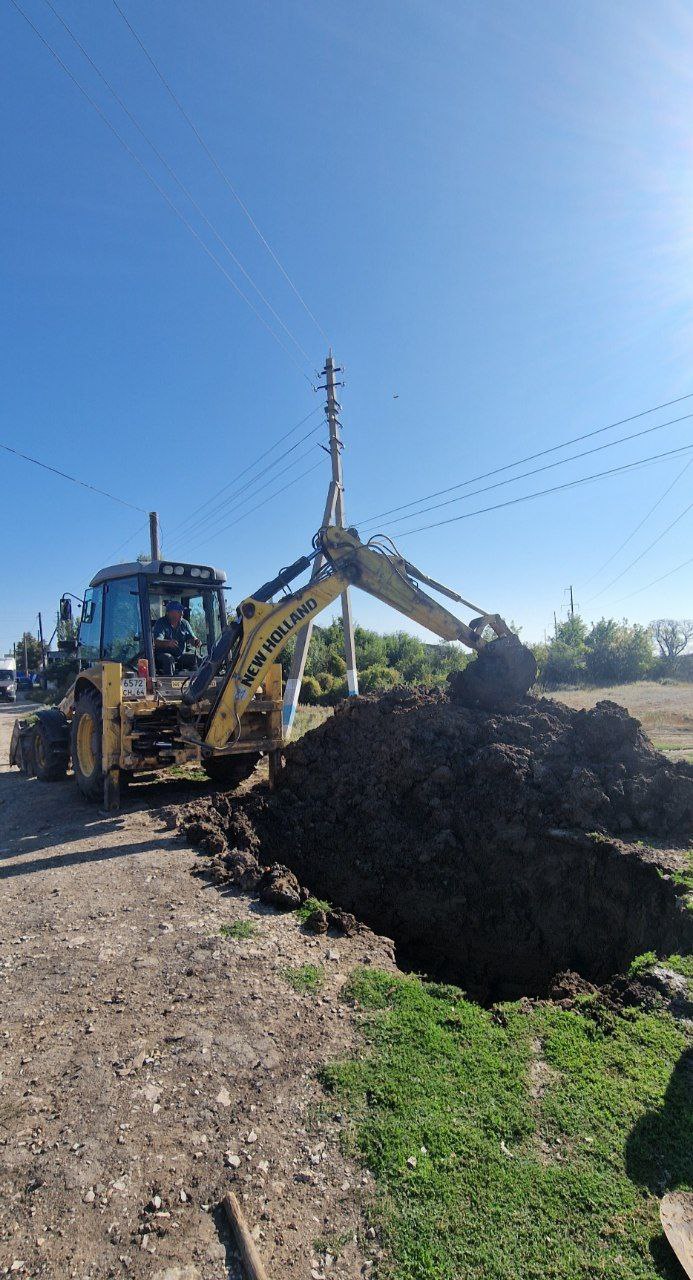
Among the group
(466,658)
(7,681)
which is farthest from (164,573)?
(7,681)

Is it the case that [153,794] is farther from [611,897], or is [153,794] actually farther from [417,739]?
[611,897]

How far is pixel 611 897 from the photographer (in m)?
5.36

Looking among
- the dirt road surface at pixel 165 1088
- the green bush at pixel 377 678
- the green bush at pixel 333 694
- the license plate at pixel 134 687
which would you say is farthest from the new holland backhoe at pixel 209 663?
the green bush at pixel 377 678

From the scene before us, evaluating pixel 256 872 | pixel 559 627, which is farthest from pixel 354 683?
pixel 559 627

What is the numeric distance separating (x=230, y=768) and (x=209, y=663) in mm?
2182

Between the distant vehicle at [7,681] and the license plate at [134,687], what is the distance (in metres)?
30.3

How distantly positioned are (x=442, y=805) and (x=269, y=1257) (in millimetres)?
4432

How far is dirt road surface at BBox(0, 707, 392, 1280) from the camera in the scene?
223 cm

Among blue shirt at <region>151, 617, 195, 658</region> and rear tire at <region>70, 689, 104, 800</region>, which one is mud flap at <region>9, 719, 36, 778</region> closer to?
rear tire at <region>70, 689, 104, 800</region>

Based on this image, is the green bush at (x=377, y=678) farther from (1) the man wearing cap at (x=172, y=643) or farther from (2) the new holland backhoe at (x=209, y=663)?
(1) the man wearing cap at (x=172, y=643)

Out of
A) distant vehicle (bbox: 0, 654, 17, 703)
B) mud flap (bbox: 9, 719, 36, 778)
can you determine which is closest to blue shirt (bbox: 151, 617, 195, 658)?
mud flap (bbox: 9, 719, 36, 778)

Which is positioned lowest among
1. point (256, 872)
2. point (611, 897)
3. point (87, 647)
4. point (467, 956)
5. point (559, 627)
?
point (467, 956)

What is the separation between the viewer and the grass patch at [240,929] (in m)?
4.39

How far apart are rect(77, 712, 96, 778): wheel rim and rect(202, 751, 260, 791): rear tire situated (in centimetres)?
148
